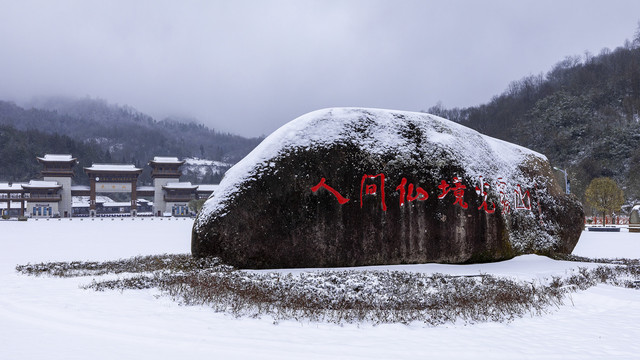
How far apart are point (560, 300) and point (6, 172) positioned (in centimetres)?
8903

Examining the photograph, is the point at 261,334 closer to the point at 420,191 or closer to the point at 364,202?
the point at 364,202

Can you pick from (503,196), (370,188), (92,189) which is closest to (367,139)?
(370,188)

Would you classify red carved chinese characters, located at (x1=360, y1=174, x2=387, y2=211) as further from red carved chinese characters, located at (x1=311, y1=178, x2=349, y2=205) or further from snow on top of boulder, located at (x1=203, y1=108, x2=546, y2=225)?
snow on top of boulder, located at (x1=203, y1=108, x2=546, y2=225)

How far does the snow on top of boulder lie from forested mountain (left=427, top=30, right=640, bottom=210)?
34477 mm

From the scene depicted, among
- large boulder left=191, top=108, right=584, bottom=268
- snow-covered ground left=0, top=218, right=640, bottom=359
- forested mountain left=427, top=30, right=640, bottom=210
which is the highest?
forested mountain left=427, top=30, right=640, bottom=210

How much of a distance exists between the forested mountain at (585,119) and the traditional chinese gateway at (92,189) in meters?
47.7

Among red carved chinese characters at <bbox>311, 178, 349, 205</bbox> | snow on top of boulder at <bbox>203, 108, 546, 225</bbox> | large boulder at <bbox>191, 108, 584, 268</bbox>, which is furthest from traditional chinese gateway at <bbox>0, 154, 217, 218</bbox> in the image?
red carved chinese characters at <bbox>311, 178, 349, 205</bbox>

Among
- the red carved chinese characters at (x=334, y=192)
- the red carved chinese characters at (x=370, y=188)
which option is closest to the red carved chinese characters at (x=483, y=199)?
the red carved chinese characters at (x=370, y=188)

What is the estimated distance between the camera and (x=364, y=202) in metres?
8.61

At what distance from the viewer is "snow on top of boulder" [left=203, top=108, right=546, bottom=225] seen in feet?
28.5

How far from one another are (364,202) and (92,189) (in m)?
55.0

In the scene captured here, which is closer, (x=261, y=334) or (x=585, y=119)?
(x=261, y=334)

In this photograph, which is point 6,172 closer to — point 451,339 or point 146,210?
point 146,210

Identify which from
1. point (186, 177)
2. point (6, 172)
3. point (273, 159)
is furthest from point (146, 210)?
point (273, 159)
